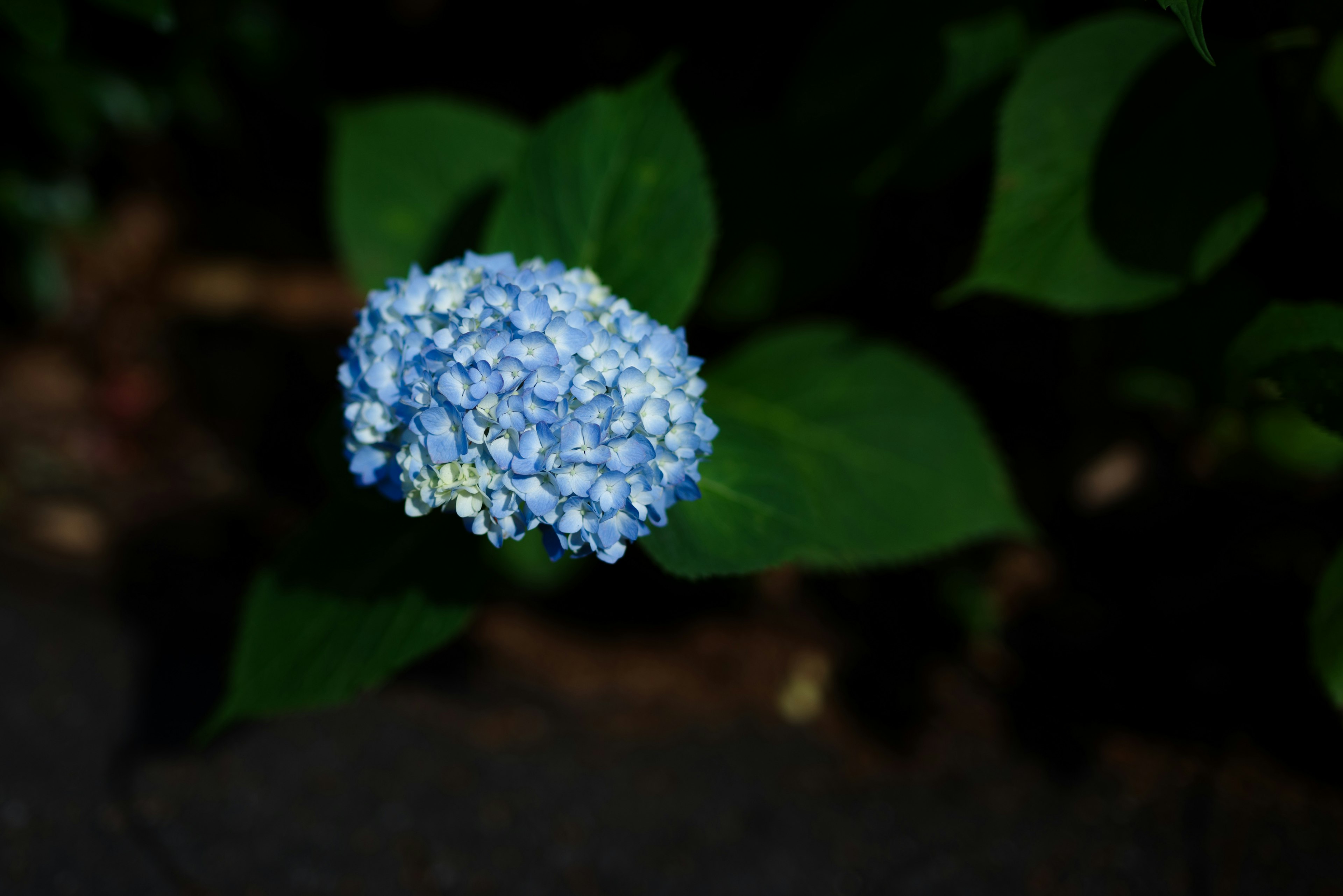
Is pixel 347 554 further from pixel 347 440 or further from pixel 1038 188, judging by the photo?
pixel 1038 188

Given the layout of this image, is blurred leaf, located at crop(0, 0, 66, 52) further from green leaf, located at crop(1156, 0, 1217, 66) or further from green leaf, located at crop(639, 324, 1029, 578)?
green leaf, located at crop(1156, 0, 1217, 66)

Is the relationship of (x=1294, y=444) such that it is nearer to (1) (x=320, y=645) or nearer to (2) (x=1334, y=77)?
(2) (x=1334, y=77)

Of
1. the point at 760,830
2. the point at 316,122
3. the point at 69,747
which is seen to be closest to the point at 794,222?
the point at 760,830

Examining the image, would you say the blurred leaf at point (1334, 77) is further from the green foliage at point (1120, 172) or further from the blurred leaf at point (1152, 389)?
the blurred leaf at point (1152, 389)

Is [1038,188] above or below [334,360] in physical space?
above

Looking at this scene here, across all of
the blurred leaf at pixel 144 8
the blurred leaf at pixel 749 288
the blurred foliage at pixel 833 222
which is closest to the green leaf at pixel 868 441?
the blurred foliage at pixel 833 222

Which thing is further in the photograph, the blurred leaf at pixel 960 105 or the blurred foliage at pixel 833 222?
the blurred leaf at pixel 960 105
